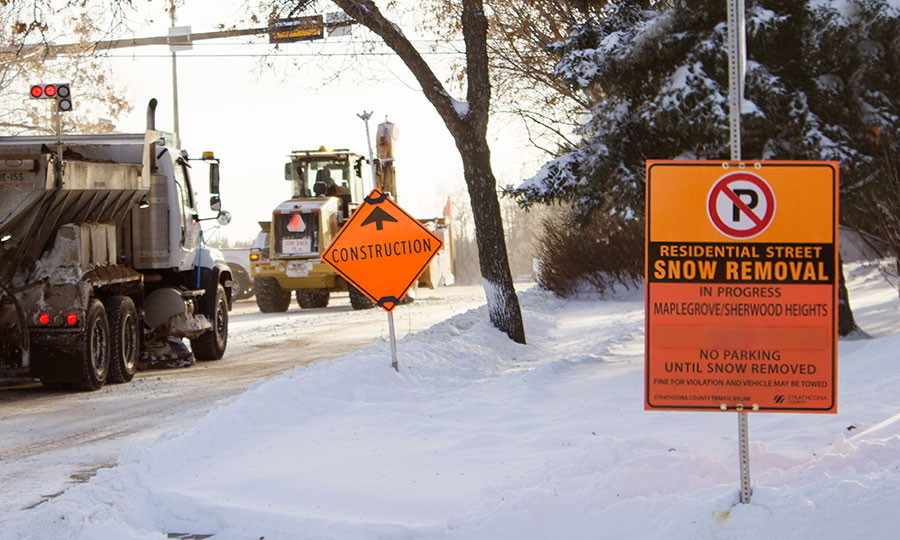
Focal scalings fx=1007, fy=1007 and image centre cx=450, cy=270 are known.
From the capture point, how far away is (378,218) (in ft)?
33.3

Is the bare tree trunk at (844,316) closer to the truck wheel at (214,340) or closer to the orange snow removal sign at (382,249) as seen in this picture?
the orange snow removal sign at (382,249)

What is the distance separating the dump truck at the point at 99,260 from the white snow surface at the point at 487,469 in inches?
109

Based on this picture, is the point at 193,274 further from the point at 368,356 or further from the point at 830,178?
the point at 830,178

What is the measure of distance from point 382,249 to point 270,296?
14.7 meters

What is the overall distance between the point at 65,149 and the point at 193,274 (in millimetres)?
3715

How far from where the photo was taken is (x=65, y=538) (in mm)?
4930

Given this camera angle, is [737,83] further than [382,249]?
No

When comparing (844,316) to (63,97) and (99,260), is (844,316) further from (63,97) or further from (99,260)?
(63,97)

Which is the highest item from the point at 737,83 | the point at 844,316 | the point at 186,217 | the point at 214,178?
the point at 214,178

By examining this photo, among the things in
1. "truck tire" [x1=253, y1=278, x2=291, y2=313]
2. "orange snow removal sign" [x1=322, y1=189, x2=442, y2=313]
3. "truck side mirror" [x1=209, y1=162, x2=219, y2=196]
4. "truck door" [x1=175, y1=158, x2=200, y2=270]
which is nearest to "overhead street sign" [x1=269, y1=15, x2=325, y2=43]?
"truck side mirror" [x1=209, y1=162, x2=219, y2=196]

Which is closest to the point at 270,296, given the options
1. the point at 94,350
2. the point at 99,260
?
the point at 99,260

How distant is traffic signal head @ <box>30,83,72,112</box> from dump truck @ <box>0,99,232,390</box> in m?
0.38

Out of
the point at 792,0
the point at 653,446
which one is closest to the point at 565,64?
the point at 792,0

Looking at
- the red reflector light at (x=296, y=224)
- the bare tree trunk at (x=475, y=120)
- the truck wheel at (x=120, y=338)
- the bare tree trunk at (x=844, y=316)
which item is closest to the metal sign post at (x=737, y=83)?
the bare tree trunk at (x=844, y=316)
